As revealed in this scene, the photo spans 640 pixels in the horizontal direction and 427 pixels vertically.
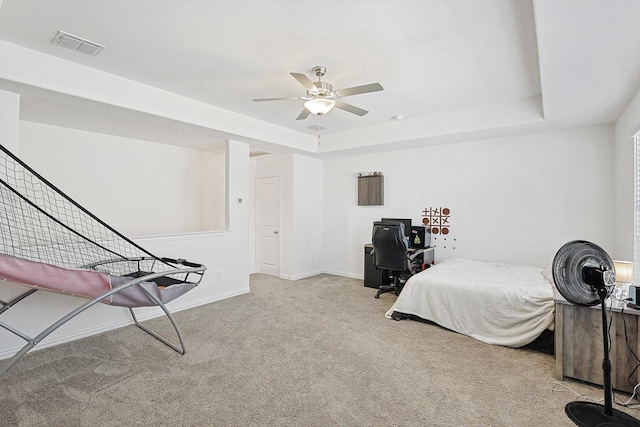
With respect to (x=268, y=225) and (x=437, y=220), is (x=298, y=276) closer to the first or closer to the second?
(x=268, y=225)

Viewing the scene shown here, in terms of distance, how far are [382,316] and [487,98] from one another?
2.85 meters

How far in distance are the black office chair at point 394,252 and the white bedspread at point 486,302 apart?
0.44 m

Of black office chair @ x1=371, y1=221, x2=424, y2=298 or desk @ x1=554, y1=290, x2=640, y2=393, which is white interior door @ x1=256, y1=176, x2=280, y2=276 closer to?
black office chair @ x1=371, y1=221, x2=424, y2=298

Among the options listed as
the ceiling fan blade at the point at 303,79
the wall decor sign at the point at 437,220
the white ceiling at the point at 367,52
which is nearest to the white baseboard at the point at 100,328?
the white ceiling at the point at 367,52

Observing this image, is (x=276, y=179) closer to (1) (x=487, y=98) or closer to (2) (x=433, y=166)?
(2) (x=433, y=166)

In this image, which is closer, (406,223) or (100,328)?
(100,328)

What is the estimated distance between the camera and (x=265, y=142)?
479 cm

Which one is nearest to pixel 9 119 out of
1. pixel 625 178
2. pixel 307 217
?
pixel 307 217

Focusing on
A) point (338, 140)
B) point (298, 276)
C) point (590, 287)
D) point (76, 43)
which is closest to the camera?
point (590, 287)

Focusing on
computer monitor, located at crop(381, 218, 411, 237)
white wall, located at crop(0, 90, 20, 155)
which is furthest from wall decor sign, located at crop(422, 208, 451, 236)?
white wall, located at crop(0, 90, 20, 155)

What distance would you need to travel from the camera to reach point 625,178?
3250 mm

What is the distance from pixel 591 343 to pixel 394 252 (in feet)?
7.47

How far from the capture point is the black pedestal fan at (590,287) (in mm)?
1893

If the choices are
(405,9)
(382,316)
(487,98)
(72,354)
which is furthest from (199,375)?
(487,98)
